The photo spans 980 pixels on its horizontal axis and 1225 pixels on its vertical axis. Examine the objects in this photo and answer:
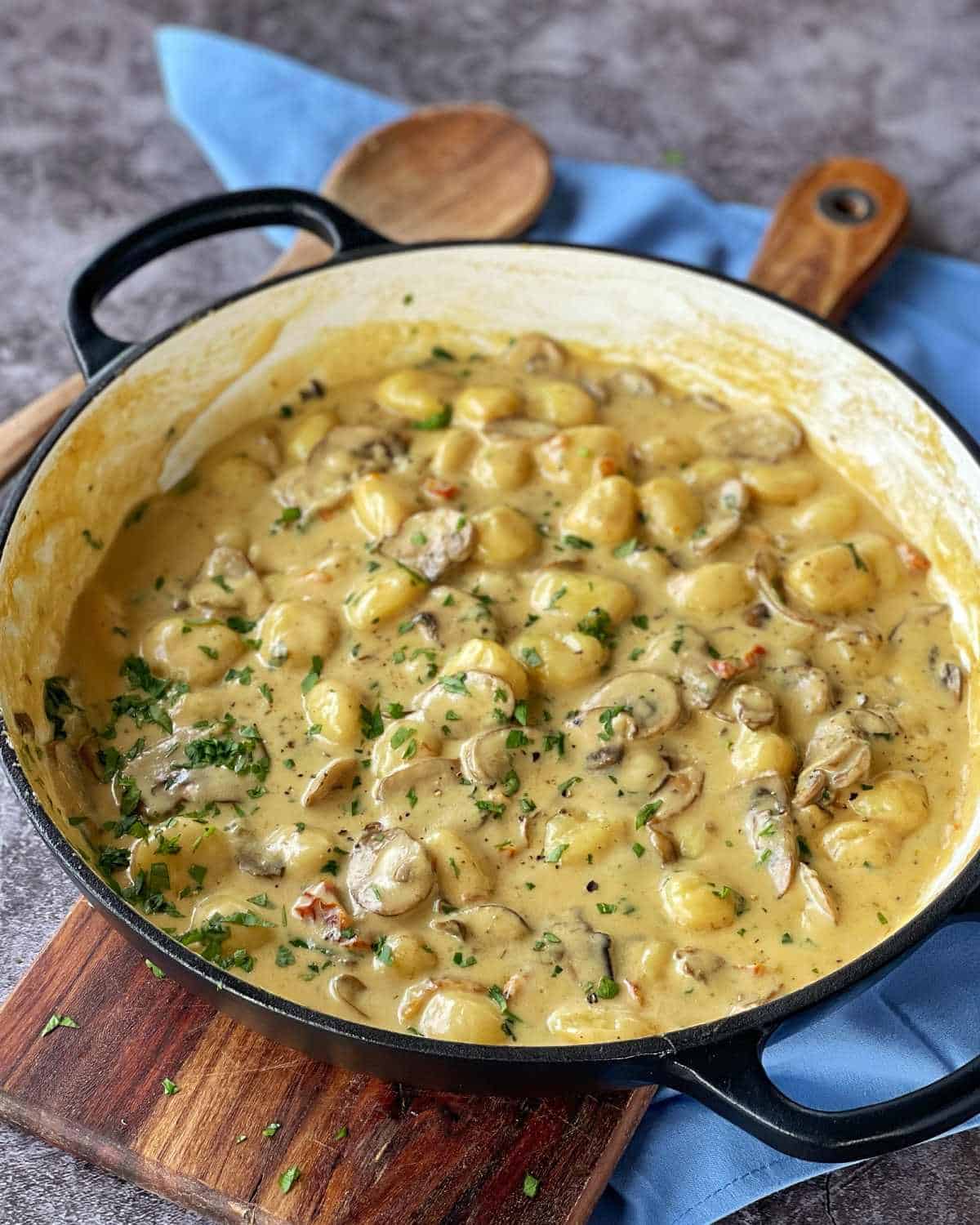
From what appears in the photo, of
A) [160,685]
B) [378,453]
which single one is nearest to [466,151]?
[378,453]

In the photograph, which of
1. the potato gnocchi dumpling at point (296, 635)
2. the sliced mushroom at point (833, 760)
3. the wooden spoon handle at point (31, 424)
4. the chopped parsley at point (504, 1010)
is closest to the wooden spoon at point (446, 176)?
the wooden spoon handle at point (31, 424)

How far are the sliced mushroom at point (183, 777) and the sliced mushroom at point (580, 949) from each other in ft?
1.94

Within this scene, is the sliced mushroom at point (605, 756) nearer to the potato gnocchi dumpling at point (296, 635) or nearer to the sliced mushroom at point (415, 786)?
the sliced mushroom at point (415, 786)

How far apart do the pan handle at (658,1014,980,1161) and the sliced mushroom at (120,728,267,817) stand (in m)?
0.93

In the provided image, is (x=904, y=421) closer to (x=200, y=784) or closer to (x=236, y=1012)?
(x=200, y=784)

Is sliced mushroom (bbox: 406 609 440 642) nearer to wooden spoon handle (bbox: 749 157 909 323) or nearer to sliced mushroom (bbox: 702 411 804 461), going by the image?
sliced mushroom (bbox: 702 411 804 461)

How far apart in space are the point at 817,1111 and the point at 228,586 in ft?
4.94

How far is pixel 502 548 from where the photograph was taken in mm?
A: 2809

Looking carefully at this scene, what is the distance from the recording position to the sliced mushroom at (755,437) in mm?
3117

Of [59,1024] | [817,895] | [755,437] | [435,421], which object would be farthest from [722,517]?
[59,1024]

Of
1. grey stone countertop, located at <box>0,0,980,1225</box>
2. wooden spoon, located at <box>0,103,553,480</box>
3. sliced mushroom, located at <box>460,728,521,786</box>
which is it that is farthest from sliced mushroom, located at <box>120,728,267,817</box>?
wooden spoon, located at <box>0,103,553,480</box>

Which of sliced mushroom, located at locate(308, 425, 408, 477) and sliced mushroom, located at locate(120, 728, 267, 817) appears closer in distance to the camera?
sliced mushroom, located at locate(120, 728, 267, 817)

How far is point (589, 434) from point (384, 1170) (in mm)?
1525

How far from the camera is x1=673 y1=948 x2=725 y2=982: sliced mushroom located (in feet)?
7.37
